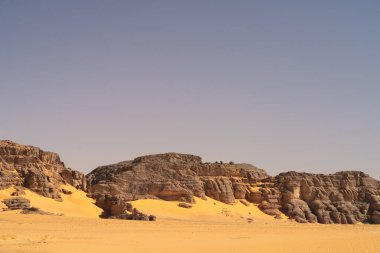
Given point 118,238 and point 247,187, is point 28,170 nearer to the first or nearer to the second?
point 118,238

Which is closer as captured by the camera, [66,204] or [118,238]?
[118,238]

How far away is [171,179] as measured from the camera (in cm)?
5291

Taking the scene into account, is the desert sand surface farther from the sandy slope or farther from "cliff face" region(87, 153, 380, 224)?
"cliff face" region(87, 153, 380, 224)

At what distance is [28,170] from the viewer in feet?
145

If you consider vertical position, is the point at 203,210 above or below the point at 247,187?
below

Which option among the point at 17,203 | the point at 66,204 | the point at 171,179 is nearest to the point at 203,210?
the point at 171,179

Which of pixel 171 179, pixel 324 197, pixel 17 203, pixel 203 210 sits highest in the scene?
pixel 171 179

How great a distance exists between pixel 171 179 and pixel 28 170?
1657 cm

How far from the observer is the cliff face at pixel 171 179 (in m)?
50.8

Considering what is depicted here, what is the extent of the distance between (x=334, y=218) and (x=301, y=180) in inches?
261

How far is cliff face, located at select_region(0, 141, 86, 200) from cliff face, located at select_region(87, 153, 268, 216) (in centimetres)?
487

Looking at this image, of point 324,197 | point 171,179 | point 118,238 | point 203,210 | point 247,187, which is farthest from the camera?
point 324,197

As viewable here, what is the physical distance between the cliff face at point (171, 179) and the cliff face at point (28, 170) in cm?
487

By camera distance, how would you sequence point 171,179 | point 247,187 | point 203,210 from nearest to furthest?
point 203,210
point 171,179
point 247,187
